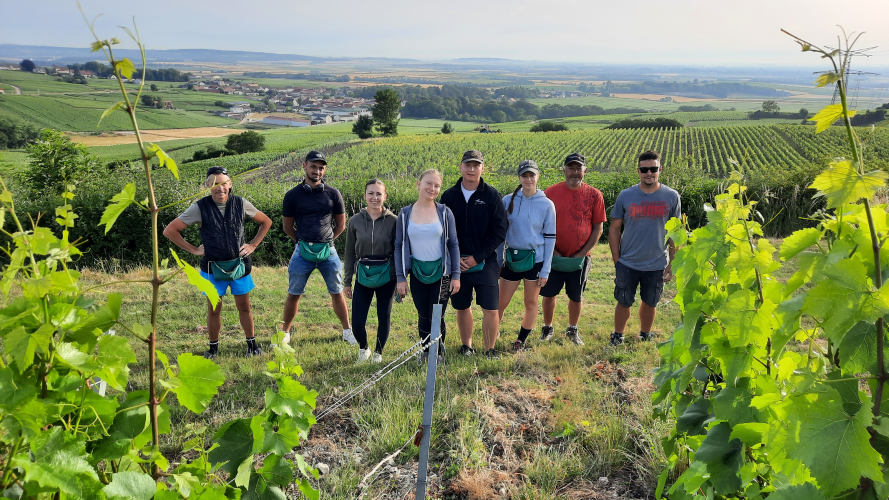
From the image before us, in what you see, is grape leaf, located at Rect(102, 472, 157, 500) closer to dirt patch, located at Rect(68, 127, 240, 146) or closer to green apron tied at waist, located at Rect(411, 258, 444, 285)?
green apron tied at waist, located at Rect(411, 258, 444, 285)

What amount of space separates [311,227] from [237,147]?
68.5m

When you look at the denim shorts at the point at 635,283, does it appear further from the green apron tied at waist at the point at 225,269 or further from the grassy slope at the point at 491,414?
the green apron tied at waist at the point at 225,269

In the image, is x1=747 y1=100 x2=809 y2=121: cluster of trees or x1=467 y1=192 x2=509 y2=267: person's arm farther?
x1=747 y1=100 x2=809 y2=121: cluster of trees

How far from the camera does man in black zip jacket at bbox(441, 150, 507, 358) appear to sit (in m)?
4.93

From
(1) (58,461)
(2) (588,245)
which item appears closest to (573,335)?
(2) (588,245)

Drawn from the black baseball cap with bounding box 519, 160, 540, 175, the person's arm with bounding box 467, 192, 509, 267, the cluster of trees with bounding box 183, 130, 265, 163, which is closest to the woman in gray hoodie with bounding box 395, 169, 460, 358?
the person's arm with bounding box 467, 192, 509, 267

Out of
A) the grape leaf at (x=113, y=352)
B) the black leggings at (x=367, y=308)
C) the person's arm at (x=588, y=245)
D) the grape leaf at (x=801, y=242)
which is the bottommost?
the black leggings at (x=367, y=308)

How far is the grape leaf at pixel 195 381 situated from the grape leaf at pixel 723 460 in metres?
1.67

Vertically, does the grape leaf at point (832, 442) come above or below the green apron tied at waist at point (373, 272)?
above

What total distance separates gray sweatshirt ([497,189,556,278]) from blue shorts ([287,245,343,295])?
174 centimetres

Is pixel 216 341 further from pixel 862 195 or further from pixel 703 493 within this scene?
pixel 862 195

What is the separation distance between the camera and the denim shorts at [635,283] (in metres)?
5.21

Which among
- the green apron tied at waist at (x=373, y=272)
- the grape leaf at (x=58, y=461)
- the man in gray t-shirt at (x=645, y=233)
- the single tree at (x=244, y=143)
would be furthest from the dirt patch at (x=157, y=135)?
the grape leaf at (x=58, y=461)

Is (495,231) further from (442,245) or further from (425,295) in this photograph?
(425,295)
